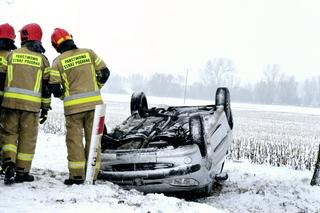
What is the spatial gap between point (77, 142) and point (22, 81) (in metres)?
1.05

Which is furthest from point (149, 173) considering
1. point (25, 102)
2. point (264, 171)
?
point (264, 171)

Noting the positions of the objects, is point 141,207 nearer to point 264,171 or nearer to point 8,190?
point 8,190

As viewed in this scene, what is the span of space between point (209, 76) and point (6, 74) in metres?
107

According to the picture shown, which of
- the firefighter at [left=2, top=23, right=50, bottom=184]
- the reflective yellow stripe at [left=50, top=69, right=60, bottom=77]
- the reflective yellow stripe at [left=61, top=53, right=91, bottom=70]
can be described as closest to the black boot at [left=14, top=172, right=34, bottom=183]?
the firefighter at [left=2, top=23, right=50, bottom=184]

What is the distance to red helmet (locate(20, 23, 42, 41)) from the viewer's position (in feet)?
18.3

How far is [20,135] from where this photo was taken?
5.53 metres

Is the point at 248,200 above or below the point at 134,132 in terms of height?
below

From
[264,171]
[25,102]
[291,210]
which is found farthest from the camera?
[264,171]

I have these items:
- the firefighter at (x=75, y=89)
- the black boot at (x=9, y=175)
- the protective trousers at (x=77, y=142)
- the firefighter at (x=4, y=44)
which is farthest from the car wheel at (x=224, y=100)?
the black boot at (x=9, y=175)

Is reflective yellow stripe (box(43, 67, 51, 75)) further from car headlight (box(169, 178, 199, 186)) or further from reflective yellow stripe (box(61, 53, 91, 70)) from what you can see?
car headlight (box(169, 178, 199, 186))

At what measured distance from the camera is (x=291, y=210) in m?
5.85

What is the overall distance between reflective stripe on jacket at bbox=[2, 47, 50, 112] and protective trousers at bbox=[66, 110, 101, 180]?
52cm

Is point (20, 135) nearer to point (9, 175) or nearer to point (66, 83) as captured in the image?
point (9, 175)

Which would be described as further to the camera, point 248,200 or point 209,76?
point 209,76
